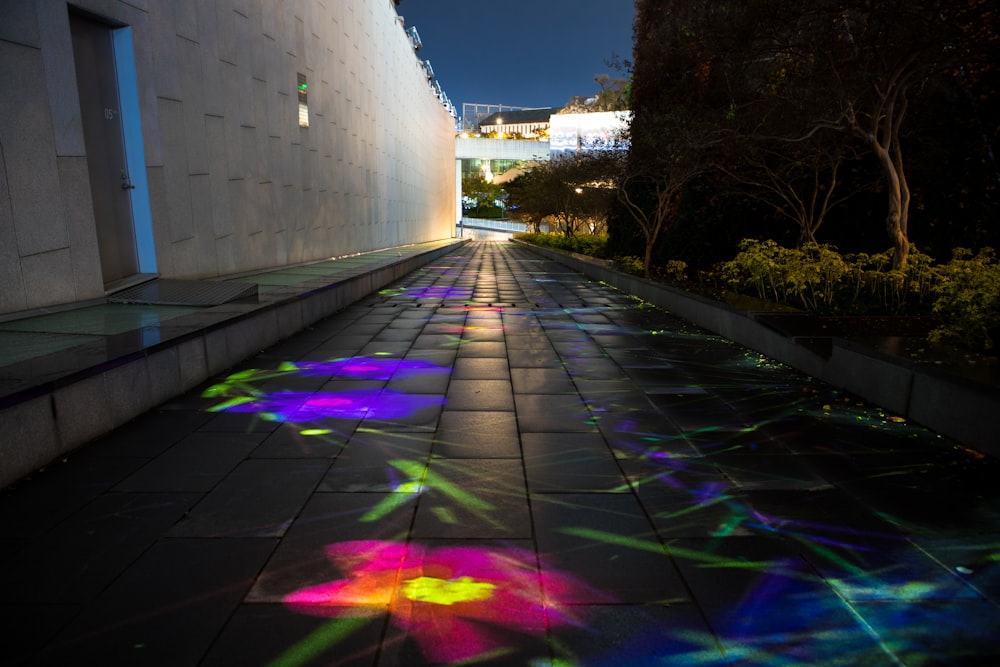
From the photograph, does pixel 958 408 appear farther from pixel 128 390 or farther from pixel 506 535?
pixel 128 390

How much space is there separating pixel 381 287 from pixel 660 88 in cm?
751

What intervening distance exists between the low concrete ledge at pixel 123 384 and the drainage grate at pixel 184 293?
37 cm

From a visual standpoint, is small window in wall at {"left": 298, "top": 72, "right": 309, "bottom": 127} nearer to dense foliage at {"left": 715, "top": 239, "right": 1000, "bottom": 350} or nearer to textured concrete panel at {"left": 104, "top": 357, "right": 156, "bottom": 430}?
dense foliage at {"left": 715, "top": 239, "right": 1000, "bottom": 350}

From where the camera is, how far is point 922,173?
8328 mm

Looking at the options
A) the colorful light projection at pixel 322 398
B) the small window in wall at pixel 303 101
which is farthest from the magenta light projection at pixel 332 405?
the small window in wall at pixel 303 101

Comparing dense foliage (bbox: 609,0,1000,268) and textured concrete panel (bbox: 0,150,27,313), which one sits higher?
dense foliage (bbox: 609,0,1000,268)

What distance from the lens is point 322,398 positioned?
13.8 feet

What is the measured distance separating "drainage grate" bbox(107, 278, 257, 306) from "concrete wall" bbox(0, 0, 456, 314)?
390mm

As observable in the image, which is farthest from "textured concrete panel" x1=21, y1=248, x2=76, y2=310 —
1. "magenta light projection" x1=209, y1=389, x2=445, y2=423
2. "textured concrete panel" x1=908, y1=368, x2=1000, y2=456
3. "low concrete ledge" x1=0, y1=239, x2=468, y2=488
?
"textured concrete panel" x1=908, y1=368, x2=1000, y2=456

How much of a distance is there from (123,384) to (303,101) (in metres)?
11.2

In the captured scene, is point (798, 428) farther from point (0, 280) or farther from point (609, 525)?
point (0, 280)

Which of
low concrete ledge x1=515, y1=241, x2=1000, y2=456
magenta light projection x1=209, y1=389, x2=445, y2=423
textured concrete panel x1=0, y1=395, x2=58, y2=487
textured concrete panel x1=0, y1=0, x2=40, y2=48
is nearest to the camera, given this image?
textured concrete panel x1=0, y1=395, x2=58, y2=487

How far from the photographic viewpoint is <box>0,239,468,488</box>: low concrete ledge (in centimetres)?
279

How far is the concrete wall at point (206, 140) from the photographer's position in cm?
532
